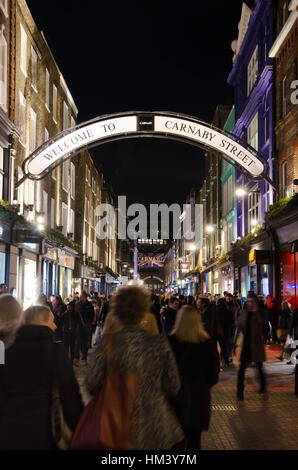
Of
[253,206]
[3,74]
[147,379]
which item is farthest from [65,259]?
[147,379]

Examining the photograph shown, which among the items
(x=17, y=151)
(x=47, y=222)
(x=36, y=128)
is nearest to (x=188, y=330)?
(x=17, y=151)

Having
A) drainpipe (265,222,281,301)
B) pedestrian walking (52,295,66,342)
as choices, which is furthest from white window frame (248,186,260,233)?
pedestrian walking (52,295,66,342)

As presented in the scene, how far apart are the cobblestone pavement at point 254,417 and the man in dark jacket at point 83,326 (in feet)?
14.5

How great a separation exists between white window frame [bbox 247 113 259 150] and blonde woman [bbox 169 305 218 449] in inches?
925

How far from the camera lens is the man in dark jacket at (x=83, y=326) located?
15.8 metres

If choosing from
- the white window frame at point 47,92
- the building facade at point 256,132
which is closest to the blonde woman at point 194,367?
the building facade at point 256,132

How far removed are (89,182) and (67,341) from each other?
35.9 metres

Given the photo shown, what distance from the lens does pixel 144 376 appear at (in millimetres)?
3920

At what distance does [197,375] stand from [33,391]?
237 centimetres

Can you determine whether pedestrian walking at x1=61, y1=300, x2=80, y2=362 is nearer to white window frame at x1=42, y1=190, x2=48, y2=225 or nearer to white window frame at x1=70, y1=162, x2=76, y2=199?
white window frame at x1=42, y1=190, x2=48, y2=225

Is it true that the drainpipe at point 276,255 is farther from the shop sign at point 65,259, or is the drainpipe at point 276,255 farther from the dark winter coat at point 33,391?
the dark winter coat at point 33,391

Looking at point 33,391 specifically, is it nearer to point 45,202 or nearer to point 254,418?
point 254,418

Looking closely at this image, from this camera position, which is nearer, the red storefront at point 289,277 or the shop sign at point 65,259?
the red storefront at point 289,277

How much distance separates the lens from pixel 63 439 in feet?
12.9
